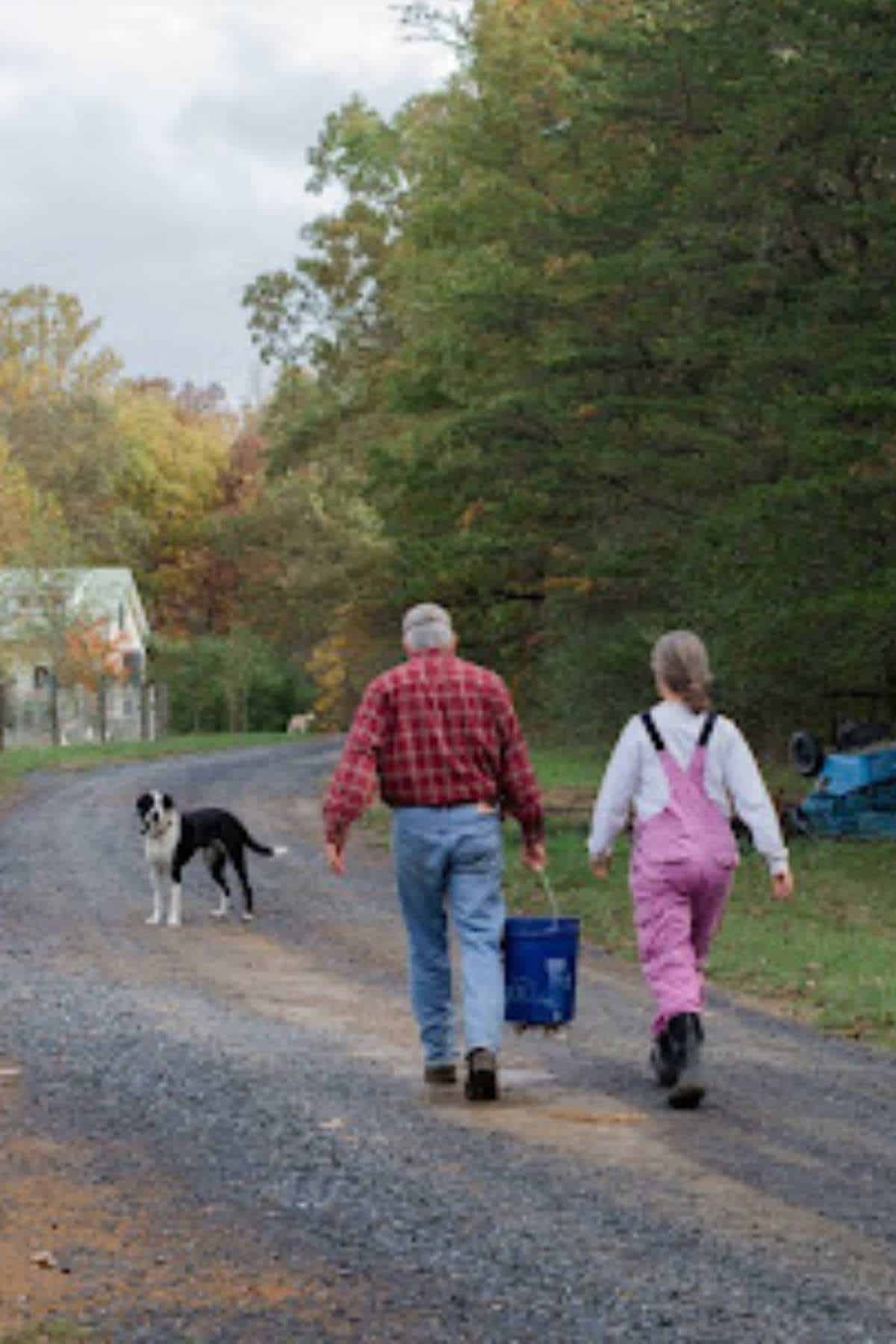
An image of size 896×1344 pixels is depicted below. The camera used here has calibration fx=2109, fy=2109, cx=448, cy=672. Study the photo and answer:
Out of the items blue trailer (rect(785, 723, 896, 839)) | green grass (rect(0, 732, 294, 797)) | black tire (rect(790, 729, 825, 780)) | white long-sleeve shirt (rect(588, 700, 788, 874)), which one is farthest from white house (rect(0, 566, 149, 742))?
white long-sleeve shirt (rect(588, 700, 788, 874))

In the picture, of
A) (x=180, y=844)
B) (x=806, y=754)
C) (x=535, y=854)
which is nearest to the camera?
(x=535, y=854)

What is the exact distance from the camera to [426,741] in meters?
8.97

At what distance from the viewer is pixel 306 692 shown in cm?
7681

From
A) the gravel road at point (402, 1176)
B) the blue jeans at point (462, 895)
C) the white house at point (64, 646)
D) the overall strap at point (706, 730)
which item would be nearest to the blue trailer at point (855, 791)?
the gravel road at point (402, 1176)

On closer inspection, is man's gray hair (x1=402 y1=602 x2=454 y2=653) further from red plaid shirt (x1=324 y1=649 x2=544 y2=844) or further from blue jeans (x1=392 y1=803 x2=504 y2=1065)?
blue jeans (x1=392 y1=803 x2=504 y2=1065)

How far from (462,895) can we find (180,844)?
8.84 m

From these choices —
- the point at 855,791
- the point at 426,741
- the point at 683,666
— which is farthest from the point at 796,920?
the point at 426,741

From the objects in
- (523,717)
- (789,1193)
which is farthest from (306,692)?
(789,1193)

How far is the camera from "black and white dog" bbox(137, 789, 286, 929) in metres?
17.4

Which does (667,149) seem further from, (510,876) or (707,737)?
(707,737)

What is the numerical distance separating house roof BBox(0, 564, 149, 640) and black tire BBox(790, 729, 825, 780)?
40635 mm

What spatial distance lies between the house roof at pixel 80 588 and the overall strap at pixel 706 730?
54.5 m

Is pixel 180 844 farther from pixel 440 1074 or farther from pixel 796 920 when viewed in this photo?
pixel 440 1074

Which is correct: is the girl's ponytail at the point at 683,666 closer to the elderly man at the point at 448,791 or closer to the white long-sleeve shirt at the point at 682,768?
the white long-sleeve shirt at the point at 682,768
